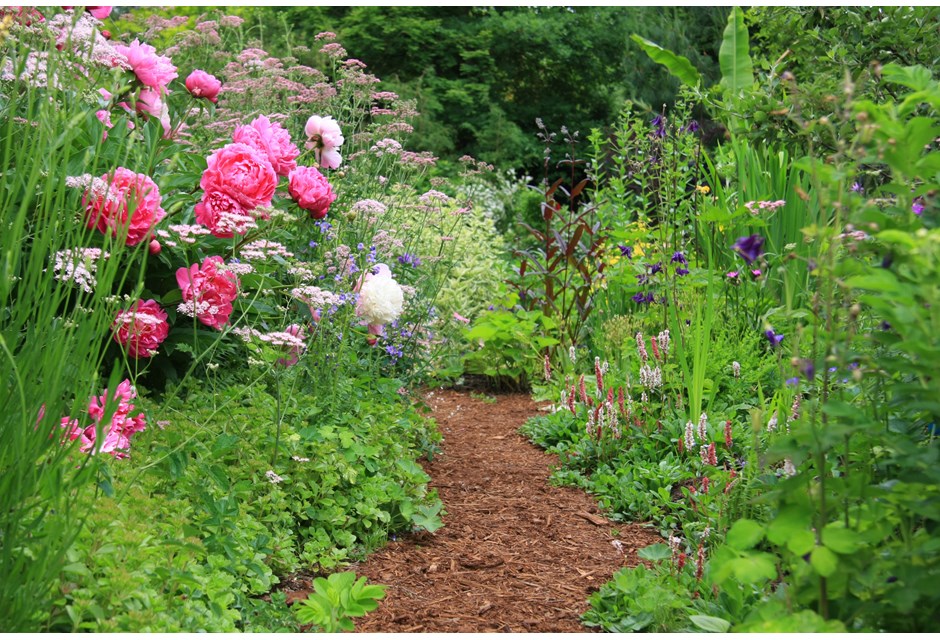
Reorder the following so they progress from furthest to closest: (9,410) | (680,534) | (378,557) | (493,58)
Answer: (493,58) → (680,534) → (378,557) → (9,410)

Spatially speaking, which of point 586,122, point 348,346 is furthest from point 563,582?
point 586,122

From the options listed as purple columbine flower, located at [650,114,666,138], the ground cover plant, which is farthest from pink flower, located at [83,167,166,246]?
purple columbine flower, located at [650,114,666,138]

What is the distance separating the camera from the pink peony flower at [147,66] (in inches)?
117

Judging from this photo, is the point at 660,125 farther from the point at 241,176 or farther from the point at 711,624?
the point at 711,624

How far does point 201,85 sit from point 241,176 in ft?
2.50

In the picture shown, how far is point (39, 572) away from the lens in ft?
5.97

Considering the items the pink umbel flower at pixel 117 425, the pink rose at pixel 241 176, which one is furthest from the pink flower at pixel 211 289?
the pink umbel flower at pixel 117 425

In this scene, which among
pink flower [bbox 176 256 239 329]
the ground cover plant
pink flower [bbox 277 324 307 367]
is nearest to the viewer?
the ground cover plant

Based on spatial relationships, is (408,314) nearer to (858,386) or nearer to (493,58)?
(858,386)

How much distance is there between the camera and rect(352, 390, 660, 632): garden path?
268cm

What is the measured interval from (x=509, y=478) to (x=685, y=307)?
5.47 feet

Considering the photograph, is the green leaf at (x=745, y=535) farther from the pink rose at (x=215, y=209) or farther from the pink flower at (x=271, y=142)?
the pink flower at (x=271, y=142)

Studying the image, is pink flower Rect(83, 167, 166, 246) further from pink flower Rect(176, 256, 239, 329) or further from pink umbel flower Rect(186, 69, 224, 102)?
pink umbel flower Rect(186, 69, 224, 102)

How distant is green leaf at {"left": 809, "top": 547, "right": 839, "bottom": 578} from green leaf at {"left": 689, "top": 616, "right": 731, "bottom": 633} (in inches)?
23.3
